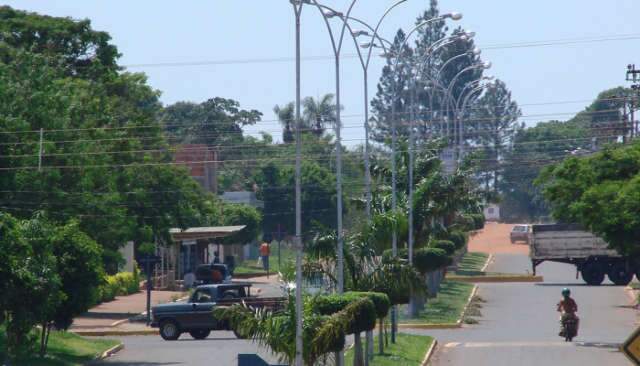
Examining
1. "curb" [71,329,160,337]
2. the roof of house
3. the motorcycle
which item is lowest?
"curb" [71,329,160,337]

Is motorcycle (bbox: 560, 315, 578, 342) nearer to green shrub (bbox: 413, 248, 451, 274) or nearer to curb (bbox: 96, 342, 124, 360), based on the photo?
green shrub (bbox: 413, 248, 451, 274)

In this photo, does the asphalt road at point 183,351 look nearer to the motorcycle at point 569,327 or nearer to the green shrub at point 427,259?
the green shrub at point 427,259

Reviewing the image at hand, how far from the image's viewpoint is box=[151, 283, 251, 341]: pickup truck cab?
1614 inches

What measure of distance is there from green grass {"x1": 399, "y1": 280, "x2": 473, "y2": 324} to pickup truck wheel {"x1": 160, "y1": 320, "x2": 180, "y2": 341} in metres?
8.64

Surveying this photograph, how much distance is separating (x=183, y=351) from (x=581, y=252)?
30999mm

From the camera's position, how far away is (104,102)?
5106 centimetres

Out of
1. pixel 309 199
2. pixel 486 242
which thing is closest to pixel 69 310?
pixel 309 199

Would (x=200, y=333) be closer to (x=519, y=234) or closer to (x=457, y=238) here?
(x=457, y=238)

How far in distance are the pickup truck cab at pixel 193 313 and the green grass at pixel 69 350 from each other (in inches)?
79.0

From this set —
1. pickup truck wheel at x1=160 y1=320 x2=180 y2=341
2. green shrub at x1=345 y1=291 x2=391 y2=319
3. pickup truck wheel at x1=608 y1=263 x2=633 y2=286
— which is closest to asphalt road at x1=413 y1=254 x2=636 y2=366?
pickup truck wheel at x1=608 y1=263 x2=633 y2=286

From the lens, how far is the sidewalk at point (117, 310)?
152 feet

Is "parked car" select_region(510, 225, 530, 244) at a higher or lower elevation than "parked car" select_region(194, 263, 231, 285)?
higher

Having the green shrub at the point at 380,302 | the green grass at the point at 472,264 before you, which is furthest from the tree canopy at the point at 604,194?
the green grass at the point at 472,264

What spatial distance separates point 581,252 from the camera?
6234 cm
